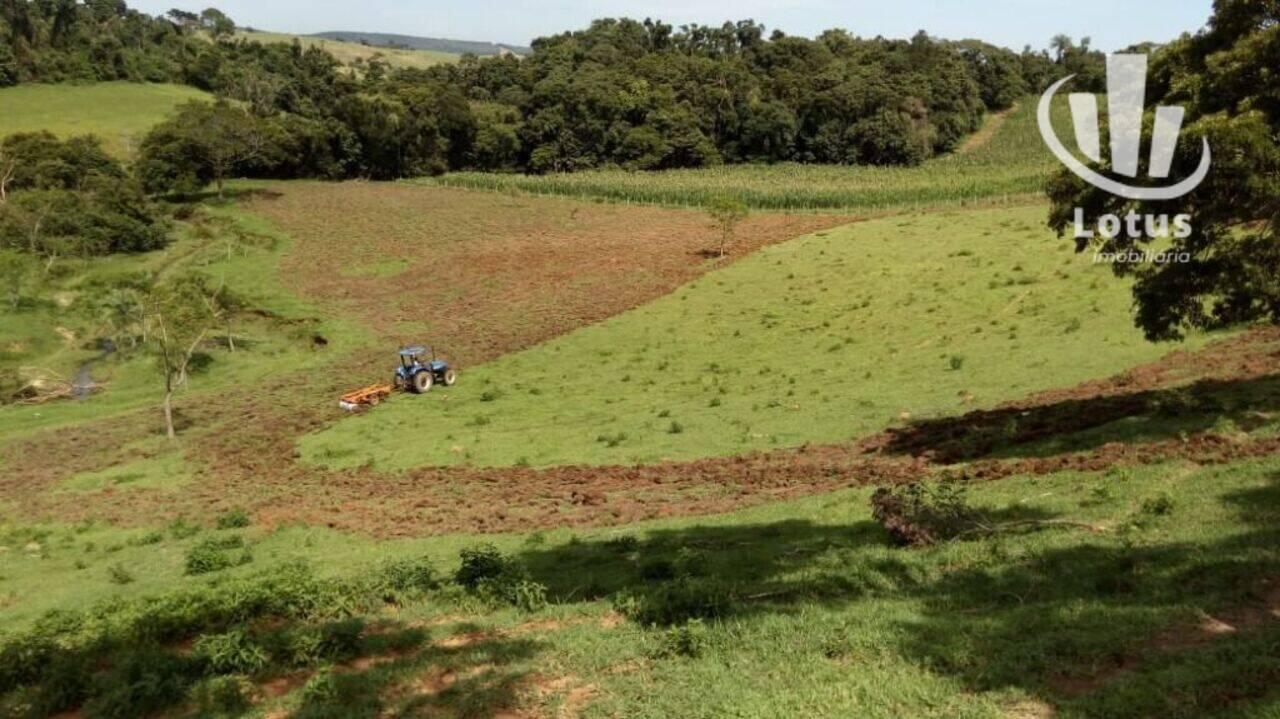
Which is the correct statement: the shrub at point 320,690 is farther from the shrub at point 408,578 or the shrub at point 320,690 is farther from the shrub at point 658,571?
the shrub at point 658,571

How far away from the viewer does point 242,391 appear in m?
36.1

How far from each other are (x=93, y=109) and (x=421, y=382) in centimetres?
10333

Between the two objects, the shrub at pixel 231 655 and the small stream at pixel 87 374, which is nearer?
the shrub at pixel 231 655

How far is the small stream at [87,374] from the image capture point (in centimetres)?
3695

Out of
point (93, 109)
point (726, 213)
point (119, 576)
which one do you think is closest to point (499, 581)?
point (119, 576)

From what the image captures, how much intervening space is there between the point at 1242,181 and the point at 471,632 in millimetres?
15279

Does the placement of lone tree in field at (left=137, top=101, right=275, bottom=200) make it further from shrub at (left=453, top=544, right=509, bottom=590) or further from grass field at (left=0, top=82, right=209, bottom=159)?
shrub at (left=453, top=544, right=509, bottom=590)

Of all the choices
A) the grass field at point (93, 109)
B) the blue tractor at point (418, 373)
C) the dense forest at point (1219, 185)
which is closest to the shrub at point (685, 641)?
the dense forest at point (1219, 185)

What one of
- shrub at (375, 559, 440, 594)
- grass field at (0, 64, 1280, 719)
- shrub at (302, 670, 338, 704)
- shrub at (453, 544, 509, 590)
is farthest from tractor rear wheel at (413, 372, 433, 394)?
Answer: shrub at (302, 670, 338, 704)

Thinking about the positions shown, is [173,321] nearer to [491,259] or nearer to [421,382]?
[421,382]

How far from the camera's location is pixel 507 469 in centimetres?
2461

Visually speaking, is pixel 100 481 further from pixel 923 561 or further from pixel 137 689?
pixel 923 561

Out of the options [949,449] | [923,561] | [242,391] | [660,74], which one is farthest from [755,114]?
[923,561]

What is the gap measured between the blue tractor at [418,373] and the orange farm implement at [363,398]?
0.82 meters
